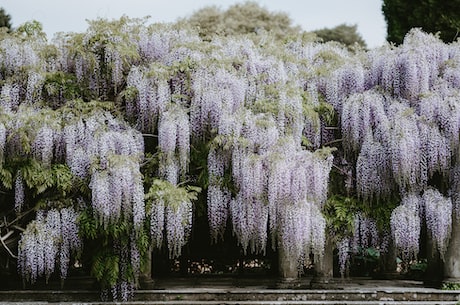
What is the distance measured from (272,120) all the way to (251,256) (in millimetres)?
4244

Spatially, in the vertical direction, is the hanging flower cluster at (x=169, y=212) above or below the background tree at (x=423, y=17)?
below

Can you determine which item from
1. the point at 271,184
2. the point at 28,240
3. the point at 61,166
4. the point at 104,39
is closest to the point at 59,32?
the point at 104,39

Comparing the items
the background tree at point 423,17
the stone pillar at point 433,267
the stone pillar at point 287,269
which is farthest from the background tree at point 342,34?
the stone pillar at point 287,269

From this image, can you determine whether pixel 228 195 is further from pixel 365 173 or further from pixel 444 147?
pixel 444 147

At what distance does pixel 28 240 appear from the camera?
11094 mm

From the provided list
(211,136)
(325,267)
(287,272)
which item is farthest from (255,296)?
(211,136)

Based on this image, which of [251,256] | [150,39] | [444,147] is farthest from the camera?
[251,256]

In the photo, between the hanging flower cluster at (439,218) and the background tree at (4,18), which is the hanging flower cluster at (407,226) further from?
the background tree at (4,18)

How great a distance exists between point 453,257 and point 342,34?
27120 millimetres

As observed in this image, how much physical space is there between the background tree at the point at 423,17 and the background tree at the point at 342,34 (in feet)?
53.1

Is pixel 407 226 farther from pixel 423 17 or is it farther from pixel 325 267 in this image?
pixel 423 17

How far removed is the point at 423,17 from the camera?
19828 mm

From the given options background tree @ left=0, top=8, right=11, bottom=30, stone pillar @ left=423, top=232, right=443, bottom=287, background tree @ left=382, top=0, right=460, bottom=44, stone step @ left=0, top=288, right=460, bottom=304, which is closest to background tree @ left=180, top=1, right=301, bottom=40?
background tree @ left=0, top=8, right=11, bottom=30

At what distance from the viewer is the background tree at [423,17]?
19.1 m
